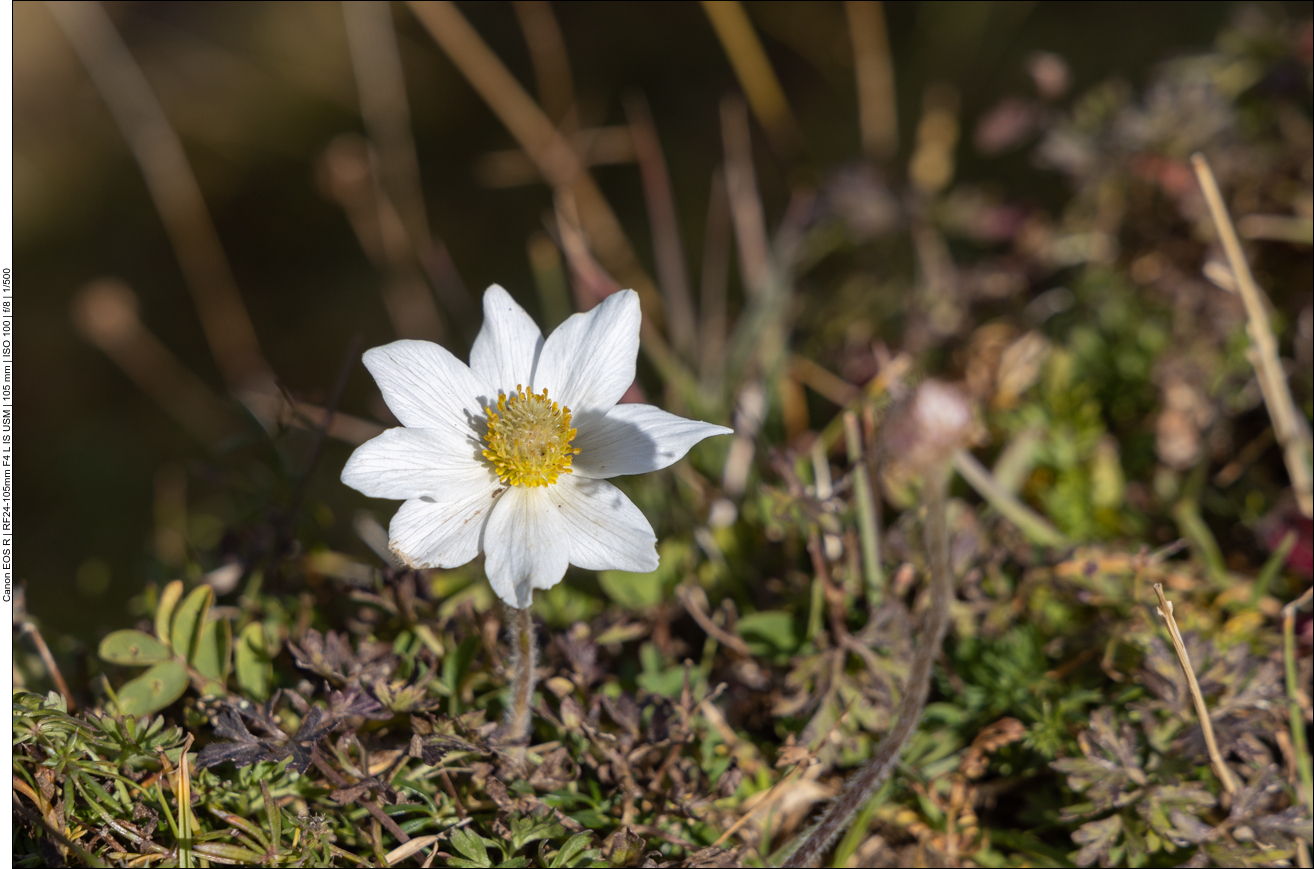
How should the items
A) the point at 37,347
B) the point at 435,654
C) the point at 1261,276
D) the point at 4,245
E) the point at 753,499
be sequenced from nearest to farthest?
the point at 4,245, the point at 435,654, the point at 753,499, the point at 1261,276, the point at 37,347

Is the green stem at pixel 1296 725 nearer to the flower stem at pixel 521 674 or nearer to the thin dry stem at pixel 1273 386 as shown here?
the thin dry stem at pixel 1273 386

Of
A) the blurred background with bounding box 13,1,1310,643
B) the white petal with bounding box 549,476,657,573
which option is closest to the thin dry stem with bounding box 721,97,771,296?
the blurred background with bounding box 13,1,1310,643

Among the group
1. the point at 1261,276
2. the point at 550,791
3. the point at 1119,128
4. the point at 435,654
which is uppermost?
the point at 1119,128

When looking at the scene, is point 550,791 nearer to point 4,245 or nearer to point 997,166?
point 4,245

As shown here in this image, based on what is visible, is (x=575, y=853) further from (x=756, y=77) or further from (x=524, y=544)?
(x=756, y=77)

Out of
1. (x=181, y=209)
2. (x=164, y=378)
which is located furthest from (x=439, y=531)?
(x=181, y=209)

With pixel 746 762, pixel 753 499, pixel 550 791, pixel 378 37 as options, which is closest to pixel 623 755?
pixel 550 791

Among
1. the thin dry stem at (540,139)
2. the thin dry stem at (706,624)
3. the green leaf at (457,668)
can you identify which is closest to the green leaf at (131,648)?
the green leaf at (457,668)
